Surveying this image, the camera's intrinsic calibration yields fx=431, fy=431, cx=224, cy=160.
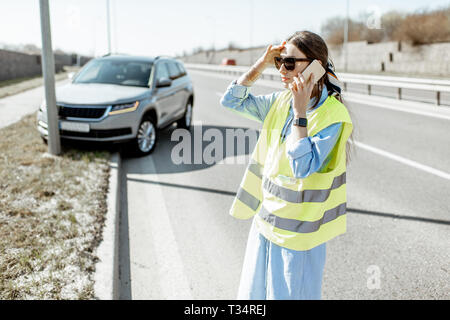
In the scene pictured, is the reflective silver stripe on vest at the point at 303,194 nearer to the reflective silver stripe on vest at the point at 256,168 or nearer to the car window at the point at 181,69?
the reflective silver stripe on vest at the point at 256,168

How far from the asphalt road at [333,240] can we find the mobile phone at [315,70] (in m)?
0.50

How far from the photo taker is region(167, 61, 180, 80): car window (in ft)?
30.8

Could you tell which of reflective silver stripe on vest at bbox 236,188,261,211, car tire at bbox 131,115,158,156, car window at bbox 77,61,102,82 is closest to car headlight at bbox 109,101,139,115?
car tire at bbox 131,115,158,156

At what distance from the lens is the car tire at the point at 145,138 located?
7574mm

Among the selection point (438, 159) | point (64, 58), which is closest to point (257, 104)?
point (438, 159)

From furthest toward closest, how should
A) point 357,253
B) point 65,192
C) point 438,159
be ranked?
point 438,159 < point 65,192 < point 357,253

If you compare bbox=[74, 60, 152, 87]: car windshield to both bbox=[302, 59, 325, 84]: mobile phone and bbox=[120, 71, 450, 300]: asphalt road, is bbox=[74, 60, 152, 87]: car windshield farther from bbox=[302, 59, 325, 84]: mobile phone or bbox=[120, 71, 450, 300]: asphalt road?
bbox=[302, 59, 325, 84]: mobile phone

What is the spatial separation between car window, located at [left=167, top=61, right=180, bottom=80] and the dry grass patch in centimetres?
273

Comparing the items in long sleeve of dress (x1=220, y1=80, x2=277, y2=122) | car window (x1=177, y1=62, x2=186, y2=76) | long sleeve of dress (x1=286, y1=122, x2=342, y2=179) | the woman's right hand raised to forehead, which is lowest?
long sleeve of dress (x1=286, y1=122, x2=342, y2=179)

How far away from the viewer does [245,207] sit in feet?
7.34

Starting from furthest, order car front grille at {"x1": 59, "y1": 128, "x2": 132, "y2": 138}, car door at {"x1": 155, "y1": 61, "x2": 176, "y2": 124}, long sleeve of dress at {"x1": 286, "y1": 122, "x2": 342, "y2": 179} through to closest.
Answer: car door at {"x1": 155, "y1": 61, "x2": 176, "y2": 124} → car front grille at {"x1": 59, "y1": 128, "x2": 132, "y2": 138} → long sleeve of dress at {"x1": 286, "y1": 122, "x2": 342, "y2": 179}

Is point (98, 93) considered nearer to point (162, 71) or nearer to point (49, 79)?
point (49, 79)

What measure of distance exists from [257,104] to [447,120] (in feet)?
32.4

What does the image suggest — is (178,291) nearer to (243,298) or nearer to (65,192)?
(243,298)
